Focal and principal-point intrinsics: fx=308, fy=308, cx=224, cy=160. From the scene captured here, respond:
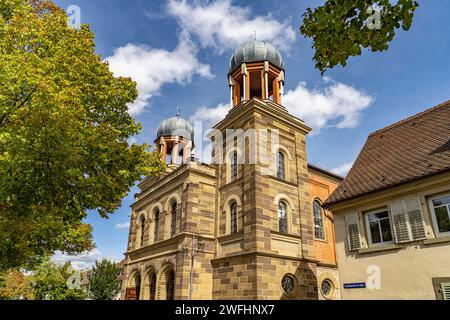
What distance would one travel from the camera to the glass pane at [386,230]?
11398 mm

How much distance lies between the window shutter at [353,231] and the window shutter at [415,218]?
205 centimetres

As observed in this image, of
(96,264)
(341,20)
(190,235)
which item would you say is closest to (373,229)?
(341,20)

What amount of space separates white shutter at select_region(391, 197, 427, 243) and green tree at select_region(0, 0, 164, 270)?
8771 millimetres

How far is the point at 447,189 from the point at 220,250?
41.0 ft

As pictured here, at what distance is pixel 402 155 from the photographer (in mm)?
12953

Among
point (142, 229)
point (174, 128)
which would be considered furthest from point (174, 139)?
point (142, 229)

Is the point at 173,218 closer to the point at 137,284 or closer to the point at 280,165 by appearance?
the point at 137,284

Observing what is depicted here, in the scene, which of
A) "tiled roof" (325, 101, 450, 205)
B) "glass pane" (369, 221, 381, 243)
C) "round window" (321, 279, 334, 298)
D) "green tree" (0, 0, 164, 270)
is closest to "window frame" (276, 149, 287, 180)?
"tiled roof" (325, 101, 450, 205)

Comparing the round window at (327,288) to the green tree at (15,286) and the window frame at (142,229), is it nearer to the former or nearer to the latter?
the window frame at (142,229)

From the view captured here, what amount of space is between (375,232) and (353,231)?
847 millimetres

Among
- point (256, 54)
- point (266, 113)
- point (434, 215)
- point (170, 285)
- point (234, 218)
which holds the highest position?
point (256, 54)

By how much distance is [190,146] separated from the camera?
32.4 meters

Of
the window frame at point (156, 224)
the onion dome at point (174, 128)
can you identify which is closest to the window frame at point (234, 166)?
the window frame at point (156, 224)

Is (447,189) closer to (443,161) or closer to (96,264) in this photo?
(443,161)
